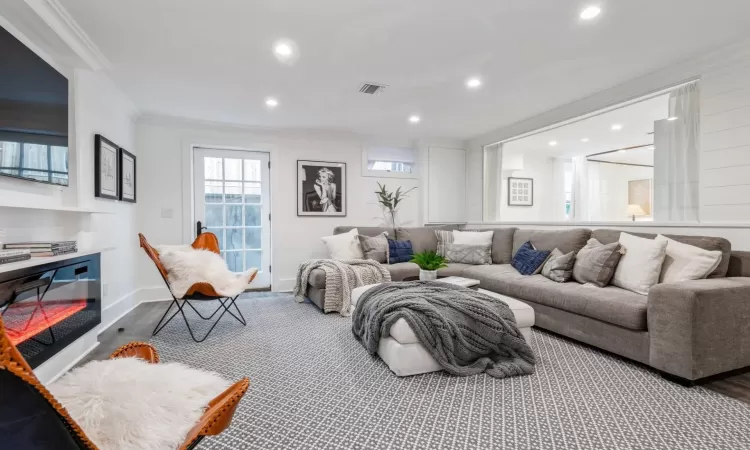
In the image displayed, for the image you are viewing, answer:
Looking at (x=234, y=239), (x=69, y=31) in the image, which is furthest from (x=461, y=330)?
(x=234, y=239)

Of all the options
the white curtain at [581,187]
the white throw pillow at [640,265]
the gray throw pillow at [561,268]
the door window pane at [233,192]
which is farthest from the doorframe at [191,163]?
the white curtain at [581,187]

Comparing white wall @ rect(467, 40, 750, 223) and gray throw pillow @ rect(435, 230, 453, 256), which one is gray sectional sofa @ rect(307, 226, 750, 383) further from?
gray throw pillow @ rect(435, 230, 453, 256)

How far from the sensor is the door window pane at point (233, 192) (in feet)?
15.5

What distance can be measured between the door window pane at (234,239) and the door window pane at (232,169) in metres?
0.70

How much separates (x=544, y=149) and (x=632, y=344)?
433 cm

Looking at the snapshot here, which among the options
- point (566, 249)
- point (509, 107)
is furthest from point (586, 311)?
point (509, 107)

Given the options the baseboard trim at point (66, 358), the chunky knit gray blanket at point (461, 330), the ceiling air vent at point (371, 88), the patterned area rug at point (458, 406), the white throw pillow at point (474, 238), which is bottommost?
the patterned area rug at point (458, 406)

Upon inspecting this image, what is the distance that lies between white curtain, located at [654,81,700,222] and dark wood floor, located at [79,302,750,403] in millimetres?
1360

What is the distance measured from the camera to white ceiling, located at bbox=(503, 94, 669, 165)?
3.99m

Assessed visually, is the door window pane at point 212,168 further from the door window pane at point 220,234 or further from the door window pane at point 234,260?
the door window pane at point 234,260

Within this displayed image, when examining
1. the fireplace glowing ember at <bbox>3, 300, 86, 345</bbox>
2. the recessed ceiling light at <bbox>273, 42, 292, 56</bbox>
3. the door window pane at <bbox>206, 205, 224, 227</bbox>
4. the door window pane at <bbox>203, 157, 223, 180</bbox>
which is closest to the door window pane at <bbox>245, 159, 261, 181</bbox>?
the door window pane at <bbox>203, 157, 223, 180</bbox>

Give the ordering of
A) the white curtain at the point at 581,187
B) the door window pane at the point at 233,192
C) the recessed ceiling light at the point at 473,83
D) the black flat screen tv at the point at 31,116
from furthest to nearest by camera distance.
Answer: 1. the white curtain at the point at 581,187
2. the door window pane at the point at 233,192
3. the recessed ceiling light at the point at 473,83
4. the black flat screen tv at the point at 31,116

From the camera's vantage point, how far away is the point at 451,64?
116 inches

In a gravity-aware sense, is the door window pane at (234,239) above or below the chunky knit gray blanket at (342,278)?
above
